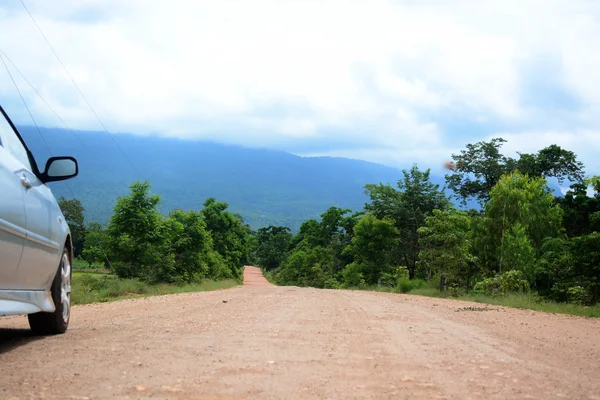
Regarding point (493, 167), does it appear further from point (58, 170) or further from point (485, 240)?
point (58, 170)

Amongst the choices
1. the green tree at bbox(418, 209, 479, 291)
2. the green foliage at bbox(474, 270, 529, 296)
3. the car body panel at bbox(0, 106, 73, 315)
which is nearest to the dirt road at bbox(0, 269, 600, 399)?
the car body panel at bbox(0, 106, 73, 315)

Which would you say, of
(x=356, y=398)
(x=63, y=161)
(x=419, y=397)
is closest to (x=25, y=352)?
(x=63, y=161)

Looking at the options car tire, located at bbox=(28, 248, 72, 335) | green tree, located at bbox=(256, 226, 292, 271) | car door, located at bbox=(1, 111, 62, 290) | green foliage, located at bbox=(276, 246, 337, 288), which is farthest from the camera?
green tree, located at bbox=(256, 226, 292, 271)

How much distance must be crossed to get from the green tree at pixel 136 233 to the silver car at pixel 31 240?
20.6m

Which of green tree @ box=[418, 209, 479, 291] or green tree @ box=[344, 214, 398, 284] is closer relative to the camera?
green tree @ box=[418, 209, 479, 291]

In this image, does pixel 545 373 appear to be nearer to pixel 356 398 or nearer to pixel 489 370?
pixel 489 370

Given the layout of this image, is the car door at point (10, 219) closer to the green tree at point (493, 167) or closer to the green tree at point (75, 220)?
the green tree at point (493, 167)

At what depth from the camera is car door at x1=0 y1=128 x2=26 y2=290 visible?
4.44 metres

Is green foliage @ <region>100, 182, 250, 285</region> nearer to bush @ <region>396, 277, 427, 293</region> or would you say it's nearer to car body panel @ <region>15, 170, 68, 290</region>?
bush @ <region>396, 277, 427, 293</region>

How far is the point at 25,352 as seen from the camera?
16.4 feet

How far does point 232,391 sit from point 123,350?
1.84 metres

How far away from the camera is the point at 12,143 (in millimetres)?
5484

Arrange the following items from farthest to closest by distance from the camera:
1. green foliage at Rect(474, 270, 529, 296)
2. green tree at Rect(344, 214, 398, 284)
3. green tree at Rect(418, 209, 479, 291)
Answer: green tree at Rect(344, 214, 398, 284), green tree at Rect(418, 209, 479, 291), green foliage at Rect(474, 270, 529, 296)

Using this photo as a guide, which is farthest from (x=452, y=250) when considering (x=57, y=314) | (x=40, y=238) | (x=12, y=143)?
(x=12, y=143)
